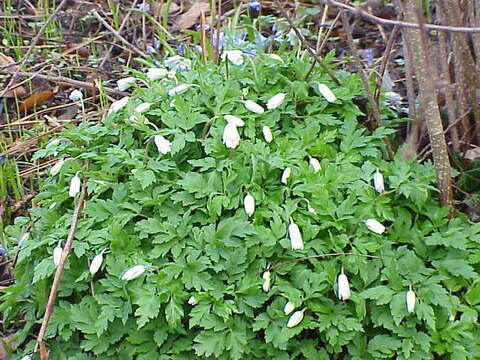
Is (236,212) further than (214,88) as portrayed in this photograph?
No

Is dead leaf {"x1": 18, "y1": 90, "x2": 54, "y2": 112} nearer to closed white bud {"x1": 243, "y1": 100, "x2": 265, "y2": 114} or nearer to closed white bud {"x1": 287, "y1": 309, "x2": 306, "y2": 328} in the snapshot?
closed white bud {"x1": 243, "y1": 100, "x2": 265, "y2": 114}

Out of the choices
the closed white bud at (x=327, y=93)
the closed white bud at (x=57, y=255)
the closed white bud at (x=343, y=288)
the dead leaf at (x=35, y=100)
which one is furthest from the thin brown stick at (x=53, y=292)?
the dead leaf at (x=35, y=100)

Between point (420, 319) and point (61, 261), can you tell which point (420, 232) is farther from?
point (61, 261)

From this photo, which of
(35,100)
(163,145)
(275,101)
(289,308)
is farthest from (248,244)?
(35,100)

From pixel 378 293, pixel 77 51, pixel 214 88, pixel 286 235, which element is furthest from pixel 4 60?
pixel 378 293

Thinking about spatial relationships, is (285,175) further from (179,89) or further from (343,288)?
Result: (179,89)

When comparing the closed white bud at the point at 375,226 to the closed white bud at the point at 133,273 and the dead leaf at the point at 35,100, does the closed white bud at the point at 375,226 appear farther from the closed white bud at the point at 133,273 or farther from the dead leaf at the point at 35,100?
the dead leaf at the point at 35,100
